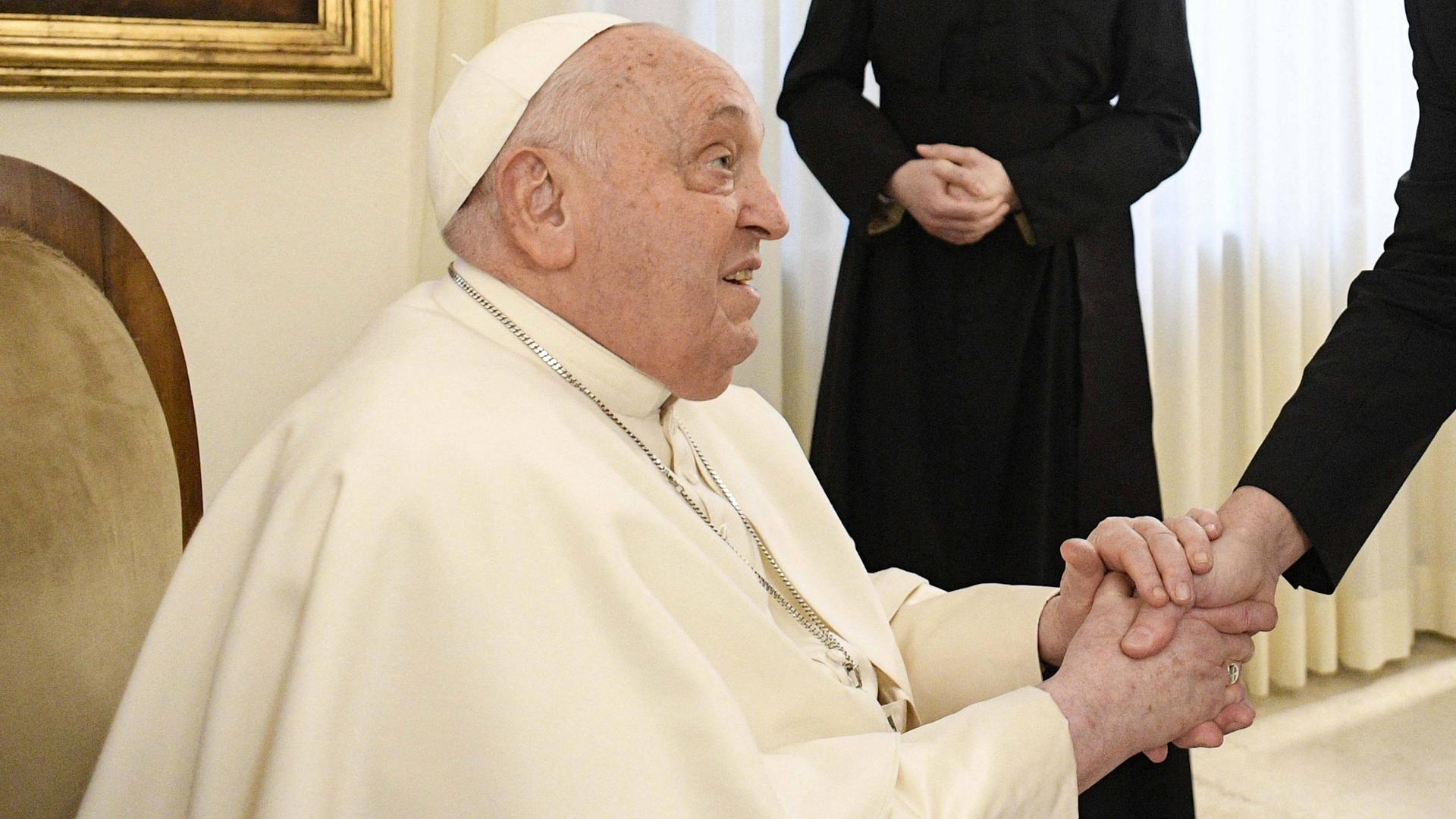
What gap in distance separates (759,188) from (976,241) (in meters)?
1.00

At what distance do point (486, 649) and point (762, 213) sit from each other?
2.29 ft

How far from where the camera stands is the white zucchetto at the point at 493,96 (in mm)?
1569

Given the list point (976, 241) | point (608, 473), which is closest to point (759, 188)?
point (608, 473)

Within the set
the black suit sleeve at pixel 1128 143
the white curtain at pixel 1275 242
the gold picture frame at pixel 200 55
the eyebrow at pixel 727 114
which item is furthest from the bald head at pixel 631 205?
the white curtain at pixel 1275 242

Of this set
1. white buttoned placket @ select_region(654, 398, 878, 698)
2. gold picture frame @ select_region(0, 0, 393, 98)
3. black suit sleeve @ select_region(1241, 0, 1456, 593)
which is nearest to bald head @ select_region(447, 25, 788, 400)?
white buttoned placket @ select_region(654, 398, 878, 698)

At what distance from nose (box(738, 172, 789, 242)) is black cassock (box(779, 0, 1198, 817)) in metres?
0.85

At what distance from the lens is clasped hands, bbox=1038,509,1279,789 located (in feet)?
5.07

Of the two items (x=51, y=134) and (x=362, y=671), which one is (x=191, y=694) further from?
(x=51, y=134)

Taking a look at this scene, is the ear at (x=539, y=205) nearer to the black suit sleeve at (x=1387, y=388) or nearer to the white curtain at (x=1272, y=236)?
the black suit sleeve at (x=1387, y=388)

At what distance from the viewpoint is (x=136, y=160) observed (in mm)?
2668

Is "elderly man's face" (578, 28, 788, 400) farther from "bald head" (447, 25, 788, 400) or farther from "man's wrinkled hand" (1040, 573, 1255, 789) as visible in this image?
"man's wrinkled hand" (1040, 573, 1255, 789)

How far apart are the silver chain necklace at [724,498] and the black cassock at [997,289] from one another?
2.93 feet

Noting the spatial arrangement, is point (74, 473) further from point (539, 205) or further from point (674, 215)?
point (674, 215)

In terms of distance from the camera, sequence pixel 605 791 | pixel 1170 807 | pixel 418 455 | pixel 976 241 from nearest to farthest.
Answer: pixel 605 791, pixel 418 455, pixel 1170 807, pixel 976 241
